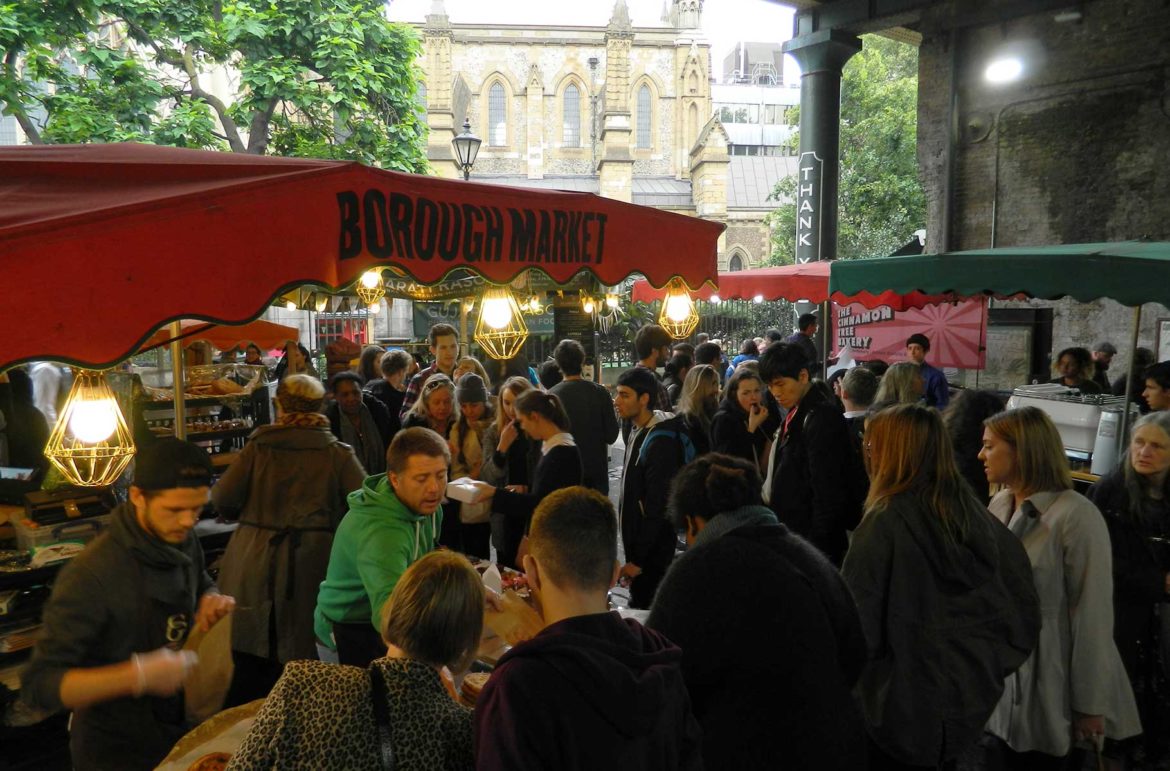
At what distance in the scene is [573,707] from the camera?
156 centimetres

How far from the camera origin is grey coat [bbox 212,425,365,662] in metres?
3.55

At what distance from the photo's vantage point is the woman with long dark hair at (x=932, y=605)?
2.61 m

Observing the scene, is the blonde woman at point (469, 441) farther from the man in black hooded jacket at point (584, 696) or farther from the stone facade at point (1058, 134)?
the stone facade at point (1058, 134)

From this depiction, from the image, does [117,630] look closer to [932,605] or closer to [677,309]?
[932,605]

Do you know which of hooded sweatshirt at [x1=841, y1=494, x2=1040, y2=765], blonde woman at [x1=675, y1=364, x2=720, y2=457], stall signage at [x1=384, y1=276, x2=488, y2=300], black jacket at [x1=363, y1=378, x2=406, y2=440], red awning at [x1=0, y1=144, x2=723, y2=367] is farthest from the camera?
black jacket at [x1=363, y1=378, x2=406, y2=440]

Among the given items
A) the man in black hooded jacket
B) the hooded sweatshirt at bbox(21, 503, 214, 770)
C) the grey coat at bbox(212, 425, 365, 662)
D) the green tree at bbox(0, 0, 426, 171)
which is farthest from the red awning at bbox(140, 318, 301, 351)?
the green tree at bbox(0, 0, 426, 171)

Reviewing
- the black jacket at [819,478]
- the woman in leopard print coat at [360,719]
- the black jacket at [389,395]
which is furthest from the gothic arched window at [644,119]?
the woman in leopard print coat at [360,719]

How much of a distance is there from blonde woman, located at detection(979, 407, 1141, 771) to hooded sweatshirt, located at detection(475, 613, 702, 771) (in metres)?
2.12

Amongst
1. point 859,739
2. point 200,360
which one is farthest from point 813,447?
point 200,360

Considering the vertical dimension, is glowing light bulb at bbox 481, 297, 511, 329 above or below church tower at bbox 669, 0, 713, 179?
below

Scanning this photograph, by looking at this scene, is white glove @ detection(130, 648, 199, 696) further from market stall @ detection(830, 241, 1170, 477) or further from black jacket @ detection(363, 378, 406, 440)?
market stall @ detection(830, 241, 1170, 477)

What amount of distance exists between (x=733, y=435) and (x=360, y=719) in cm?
428

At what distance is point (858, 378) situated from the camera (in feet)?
16.8

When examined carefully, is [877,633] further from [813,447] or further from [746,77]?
[746,77]
